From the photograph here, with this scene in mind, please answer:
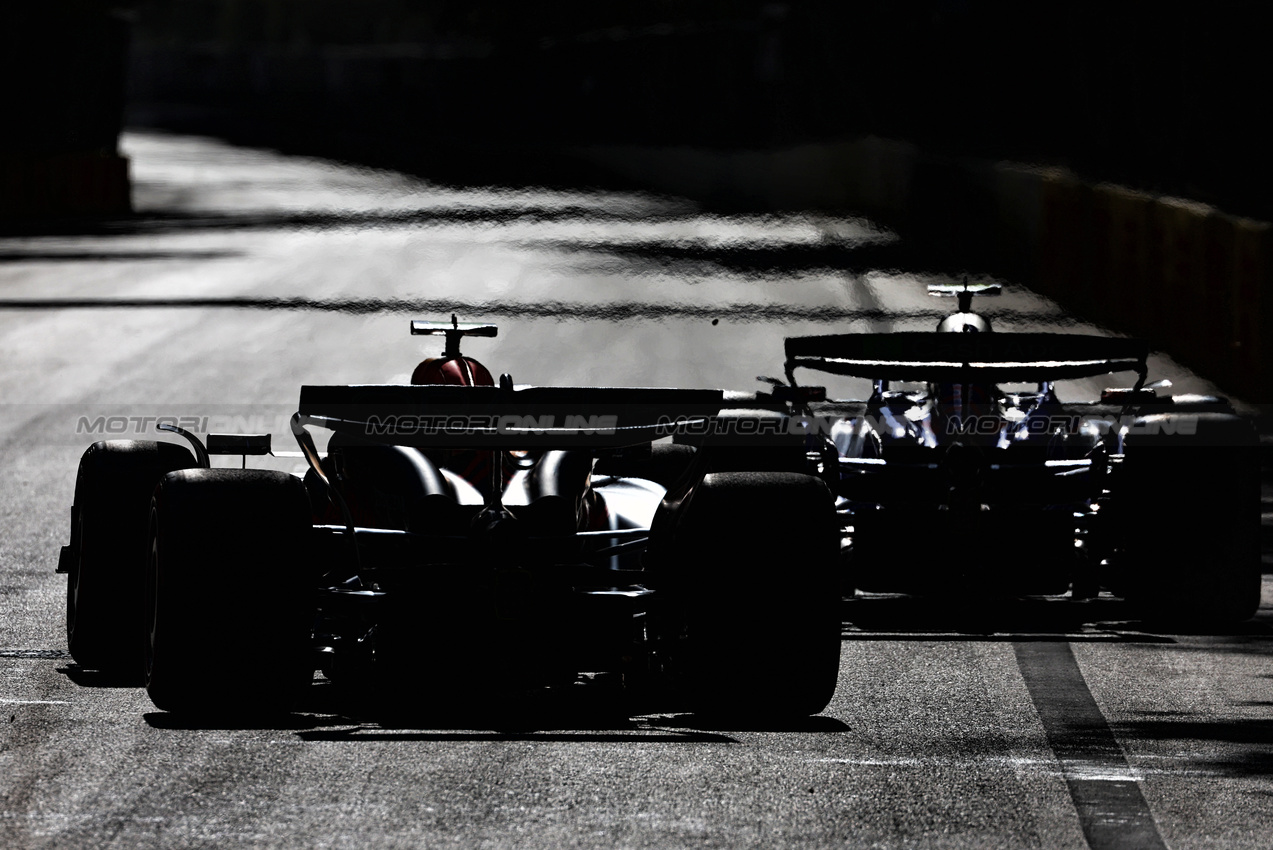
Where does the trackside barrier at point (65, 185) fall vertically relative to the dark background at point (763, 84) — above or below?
below

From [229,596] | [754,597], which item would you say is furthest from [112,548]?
[754,597]

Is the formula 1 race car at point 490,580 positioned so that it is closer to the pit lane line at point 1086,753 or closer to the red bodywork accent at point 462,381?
the red bodywork accent at point 462,381

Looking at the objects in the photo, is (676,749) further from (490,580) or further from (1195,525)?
(1195,525)

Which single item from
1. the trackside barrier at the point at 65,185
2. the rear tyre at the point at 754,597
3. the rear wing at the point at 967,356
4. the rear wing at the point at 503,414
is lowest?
the rear tyre at the point at 754,597

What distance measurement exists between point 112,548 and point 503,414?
166 cm

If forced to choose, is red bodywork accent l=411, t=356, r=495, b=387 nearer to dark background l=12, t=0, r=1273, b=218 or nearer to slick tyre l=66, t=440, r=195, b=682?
slick tyre l=66, t=440, r=195, b=682

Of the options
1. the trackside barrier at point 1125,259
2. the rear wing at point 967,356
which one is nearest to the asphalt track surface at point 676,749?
the rear wing at point 967,356

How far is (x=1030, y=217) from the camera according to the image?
2622cm

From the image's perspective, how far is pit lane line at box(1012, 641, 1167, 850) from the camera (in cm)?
652

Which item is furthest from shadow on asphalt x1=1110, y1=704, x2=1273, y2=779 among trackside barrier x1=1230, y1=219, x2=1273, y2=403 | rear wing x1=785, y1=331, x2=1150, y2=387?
trackside barrier x1=1230, y1=219, x2=1273, y2=403

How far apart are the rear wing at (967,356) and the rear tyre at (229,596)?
333 cm

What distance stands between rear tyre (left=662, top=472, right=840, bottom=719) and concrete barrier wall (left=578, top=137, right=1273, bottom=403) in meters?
11.0

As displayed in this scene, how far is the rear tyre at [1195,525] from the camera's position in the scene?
33.9 feet

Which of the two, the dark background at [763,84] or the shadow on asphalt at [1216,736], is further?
the dark background at [763,84]
